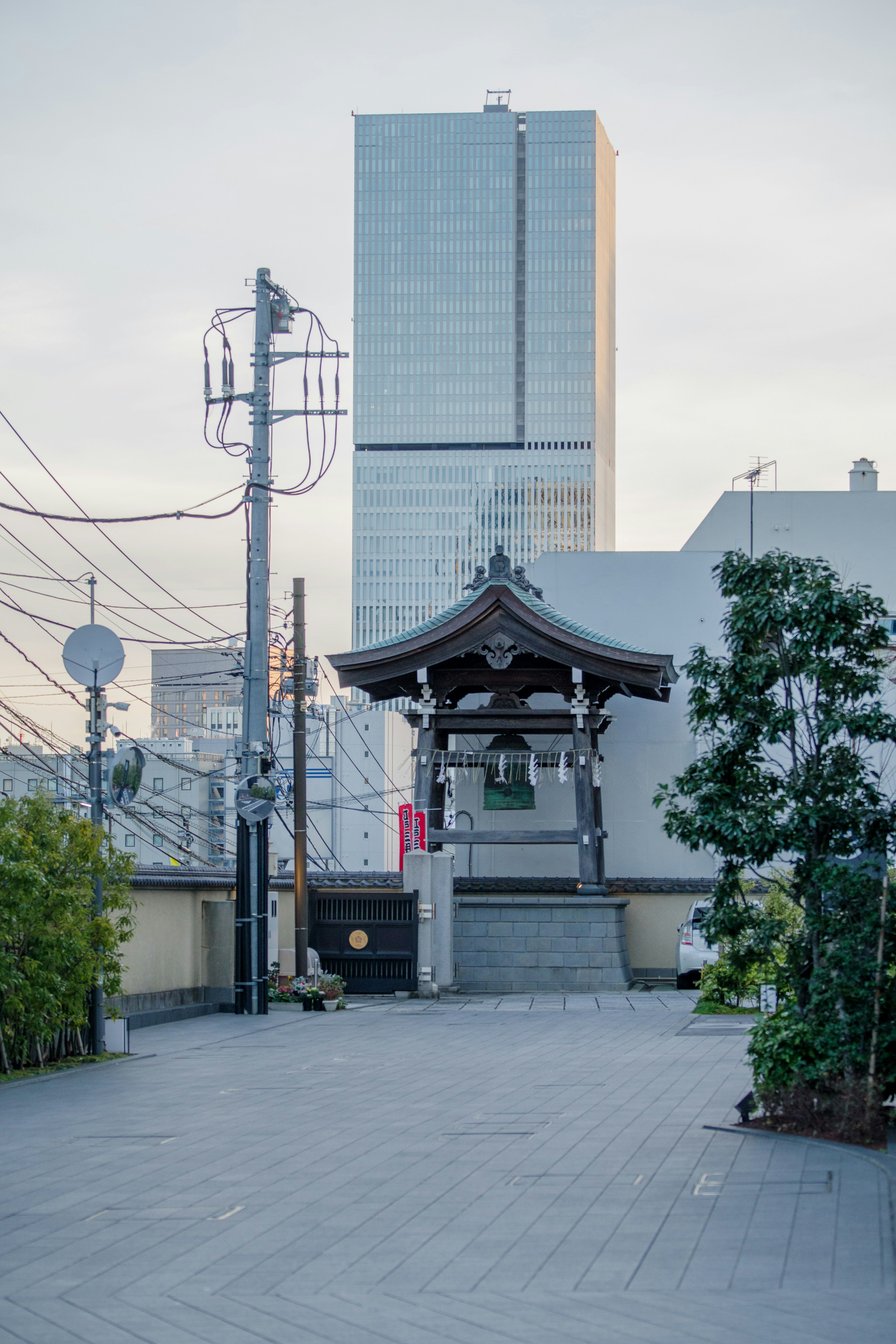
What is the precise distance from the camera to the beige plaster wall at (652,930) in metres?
30.3

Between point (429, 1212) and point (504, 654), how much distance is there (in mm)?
20918

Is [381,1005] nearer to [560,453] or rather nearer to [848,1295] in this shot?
[848,1295]

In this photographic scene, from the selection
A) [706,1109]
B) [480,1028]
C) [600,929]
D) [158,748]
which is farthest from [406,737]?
[706,1109]

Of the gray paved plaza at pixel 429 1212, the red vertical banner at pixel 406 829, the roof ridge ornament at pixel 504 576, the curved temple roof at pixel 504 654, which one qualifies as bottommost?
the gray paved plaza at pixel 429 1212

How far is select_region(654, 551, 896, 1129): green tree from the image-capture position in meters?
11.4

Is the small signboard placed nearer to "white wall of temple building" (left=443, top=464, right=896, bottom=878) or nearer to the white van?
"white wall of temple building" (left=443, top=464, right=896, bottom=878)

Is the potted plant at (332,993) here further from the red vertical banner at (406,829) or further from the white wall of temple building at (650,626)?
the red vertical banner at (406,829)

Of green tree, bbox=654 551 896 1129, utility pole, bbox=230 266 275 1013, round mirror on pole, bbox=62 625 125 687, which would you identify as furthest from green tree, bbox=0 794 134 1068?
green tree, bbox=654 551 896 1129

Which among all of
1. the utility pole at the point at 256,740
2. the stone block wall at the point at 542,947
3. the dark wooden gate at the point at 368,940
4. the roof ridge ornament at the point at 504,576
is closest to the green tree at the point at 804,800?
the utility pole at the point at 256,740

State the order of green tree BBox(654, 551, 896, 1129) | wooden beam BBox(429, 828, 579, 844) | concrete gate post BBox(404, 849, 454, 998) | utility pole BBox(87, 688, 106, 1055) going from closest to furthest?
green tree BBox(654, 551, 896, 1129), utility pole BBox(87, 688, 106, 1055), concrete gate post BBox(404, 849, 454, 998), wooden beam BBox(429, 828, 579, 844)

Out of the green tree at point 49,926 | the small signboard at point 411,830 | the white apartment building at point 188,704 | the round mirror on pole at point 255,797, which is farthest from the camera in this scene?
the white apartment building at point 188,704

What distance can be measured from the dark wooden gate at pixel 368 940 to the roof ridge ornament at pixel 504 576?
6938mm

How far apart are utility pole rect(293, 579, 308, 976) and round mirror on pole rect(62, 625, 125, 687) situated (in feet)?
25.3

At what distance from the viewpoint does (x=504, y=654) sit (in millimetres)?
29531
